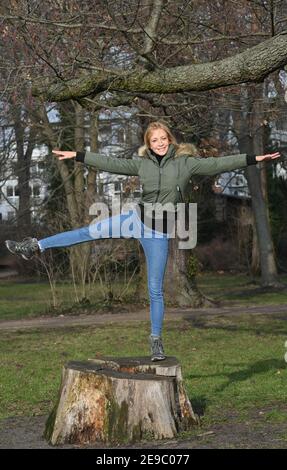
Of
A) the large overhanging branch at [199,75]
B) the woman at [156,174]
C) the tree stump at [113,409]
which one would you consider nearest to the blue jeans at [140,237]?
the woman at [156,174]

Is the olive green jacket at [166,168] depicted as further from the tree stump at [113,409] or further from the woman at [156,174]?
the tree stump at [113,409]

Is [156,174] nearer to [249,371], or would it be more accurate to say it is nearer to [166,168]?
[166,168]

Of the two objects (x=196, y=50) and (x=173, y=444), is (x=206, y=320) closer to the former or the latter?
(x=196, y=50)

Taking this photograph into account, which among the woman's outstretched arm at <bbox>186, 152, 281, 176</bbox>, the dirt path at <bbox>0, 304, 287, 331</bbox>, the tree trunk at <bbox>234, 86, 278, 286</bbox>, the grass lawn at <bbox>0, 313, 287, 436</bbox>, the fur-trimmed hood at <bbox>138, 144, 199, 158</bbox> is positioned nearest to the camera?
the woman's outstretched arm at <bbox>186, 152, 281, 176</bbox>

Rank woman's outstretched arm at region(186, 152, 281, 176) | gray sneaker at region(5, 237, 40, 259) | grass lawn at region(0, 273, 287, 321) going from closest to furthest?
woman's outstretched arm at region(186, 152, 281, 176)
gray sneaker at region(5, 237, 40, 259)
grass lawn at region(0, 273, 287, 321)

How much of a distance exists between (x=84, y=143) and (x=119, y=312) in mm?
14867

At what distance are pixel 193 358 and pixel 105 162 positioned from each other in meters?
5.91

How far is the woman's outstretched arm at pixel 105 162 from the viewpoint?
8.16m

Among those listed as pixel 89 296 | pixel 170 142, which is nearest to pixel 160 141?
pixel 170 142

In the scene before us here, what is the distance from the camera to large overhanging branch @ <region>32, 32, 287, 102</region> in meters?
8.29

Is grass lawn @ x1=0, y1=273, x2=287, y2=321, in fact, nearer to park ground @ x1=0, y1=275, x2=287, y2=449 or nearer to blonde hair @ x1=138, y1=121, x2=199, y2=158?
park ground @ x1=0, y1=275, x2=287, y2=449

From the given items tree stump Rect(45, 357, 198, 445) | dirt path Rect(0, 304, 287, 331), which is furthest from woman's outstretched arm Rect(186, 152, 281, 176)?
dirt path Rect(0, 304, 287, 331)

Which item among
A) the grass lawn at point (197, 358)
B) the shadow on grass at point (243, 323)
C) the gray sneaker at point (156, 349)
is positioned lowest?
the grass lawn at point (197, 358)

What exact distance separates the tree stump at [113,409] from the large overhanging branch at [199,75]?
2756 mm
